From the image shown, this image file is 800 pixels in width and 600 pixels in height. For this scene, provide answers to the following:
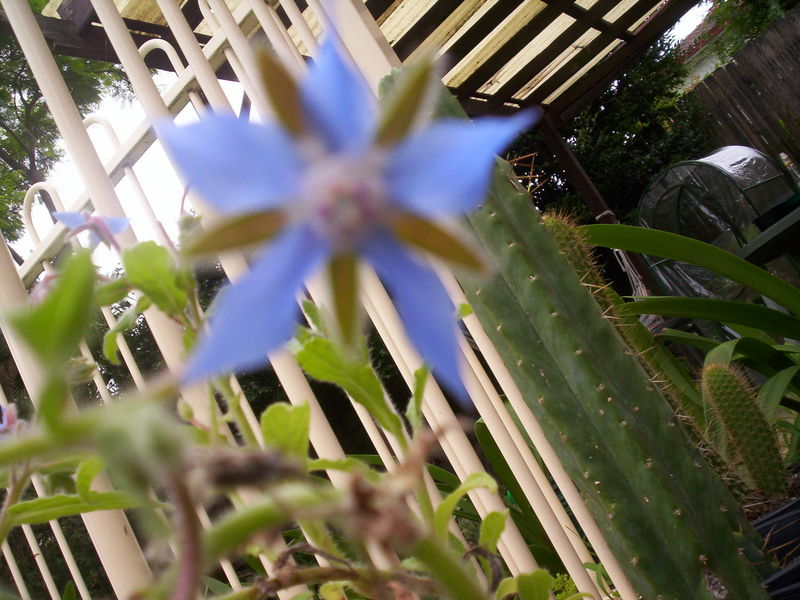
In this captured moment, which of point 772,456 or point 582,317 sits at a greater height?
point 582,317

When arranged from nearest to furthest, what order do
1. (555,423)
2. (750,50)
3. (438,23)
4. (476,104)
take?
(555,423) < (438,23) < (476,104) < (750,50)

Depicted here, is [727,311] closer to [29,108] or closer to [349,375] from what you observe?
[349,375]

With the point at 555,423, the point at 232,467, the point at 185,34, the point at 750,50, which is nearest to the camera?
the point at 232,467

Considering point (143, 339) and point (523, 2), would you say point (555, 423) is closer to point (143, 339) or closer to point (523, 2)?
point (523, 2)

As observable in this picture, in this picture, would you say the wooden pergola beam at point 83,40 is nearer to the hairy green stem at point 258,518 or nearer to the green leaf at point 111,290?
the green leaf at point 111,290

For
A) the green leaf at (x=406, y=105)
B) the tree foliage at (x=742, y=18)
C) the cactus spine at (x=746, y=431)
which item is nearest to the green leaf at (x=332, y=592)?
the green leaf at (x=406, y=105)

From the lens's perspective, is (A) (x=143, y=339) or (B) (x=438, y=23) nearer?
(B) (x=438, y=23)

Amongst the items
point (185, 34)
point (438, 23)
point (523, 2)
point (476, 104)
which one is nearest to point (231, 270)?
point (185, 34)
